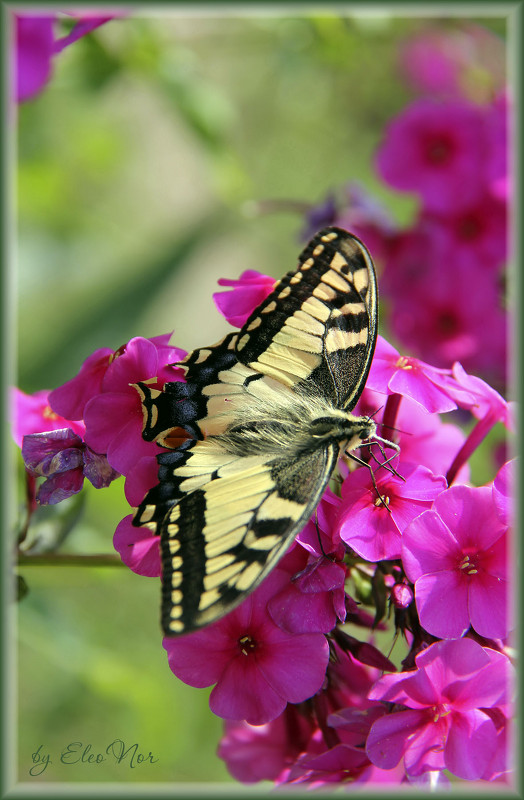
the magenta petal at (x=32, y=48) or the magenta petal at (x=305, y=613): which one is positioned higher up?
the magenta petal at (x=32, y=48)

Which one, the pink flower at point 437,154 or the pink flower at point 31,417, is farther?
the pink flower at point 437,154

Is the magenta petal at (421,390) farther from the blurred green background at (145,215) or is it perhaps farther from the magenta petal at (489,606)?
the blurred green background at (145,215)

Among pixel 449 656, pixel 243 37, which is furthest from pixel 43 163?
pixel 449 656

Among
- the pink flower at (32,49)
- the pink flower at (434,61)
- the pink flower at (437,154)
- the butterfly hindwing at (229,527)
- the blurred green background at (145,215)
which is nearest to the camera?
the butterfly hindwing at (229,527)

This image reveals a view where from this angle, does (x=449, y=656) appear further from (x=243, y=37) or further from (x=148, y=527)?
(x=243, y=37)

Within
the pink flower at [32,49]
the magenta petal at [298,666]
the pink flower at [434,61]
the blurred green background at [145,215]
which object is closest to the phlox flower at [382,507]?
the magenta petal at [298,666]

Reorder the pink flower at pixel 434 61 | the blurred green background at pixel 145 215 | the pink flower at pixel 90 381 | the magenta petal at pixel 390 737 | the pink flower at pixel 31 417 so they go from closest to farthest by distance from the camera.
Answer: the magenta petal at pixel 390 737, the pink flower at pixel 90 381, the pink flower at pixel 31 417, the blurred green background at pixel 145 215, the pink flower at pixel 434 61

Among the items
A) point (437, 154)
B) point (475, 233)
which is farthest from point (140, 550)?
point (437, 154)
